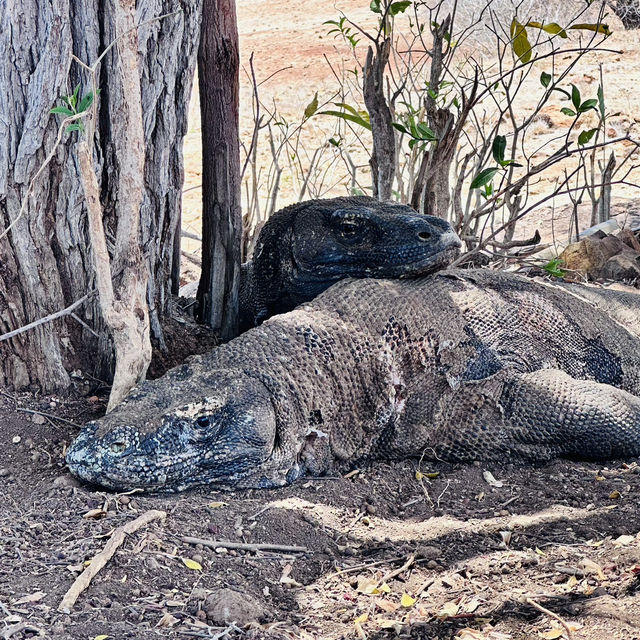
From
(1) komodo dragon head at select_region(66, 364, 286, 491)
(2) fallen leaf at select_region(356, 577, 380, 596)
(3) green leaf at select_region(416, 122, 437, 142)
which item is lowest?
(2) fallen leaf at select_region(356, 577, 380, 596)

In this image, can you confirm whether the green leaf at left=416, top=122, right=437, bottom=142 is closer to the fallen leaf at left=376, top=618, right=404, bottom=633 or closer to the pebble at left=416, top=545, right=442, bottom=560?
the pebble at left=416, top=545, right=442, bottom=560

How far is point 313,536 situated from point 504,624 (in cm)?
92

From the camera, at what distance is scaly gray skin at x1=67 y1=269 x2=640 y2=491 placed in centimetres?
362

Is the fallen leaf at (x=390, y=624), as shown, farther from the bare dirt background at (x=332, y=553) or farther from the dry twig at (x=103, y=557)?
the dry twig at (x=103, y=557)

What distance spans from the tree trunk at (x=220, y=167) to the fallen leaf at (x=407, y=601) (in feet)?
7.70

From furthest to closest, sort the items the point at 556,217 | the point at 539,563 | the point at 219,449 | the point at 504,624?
1. the point at 556,217
2. the point at 219,449
3. the point at 539,563
4. the point at 504,624

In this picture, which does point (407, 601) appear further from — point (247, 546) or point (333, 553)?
point (247, 546)

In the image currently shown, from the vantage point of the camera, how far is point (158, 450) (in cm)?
353

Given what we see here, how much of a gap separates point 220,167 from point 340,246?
859 mm

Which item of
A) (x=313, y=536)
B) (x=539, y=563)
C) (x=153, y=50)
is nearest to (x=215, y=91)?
(x=153, y=50)

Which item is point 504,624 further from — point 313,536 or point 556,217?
point 556,217

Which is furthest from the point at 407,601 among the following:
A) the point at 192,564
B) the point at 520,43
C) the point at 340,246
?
the point at 520,43

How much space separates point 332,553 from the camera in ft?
10.8

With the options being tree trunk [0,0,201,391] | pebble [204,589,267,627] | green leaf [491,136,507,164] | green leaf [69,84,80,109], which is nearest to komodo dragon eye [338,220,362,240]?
tree trunk [0,0,201,391]
